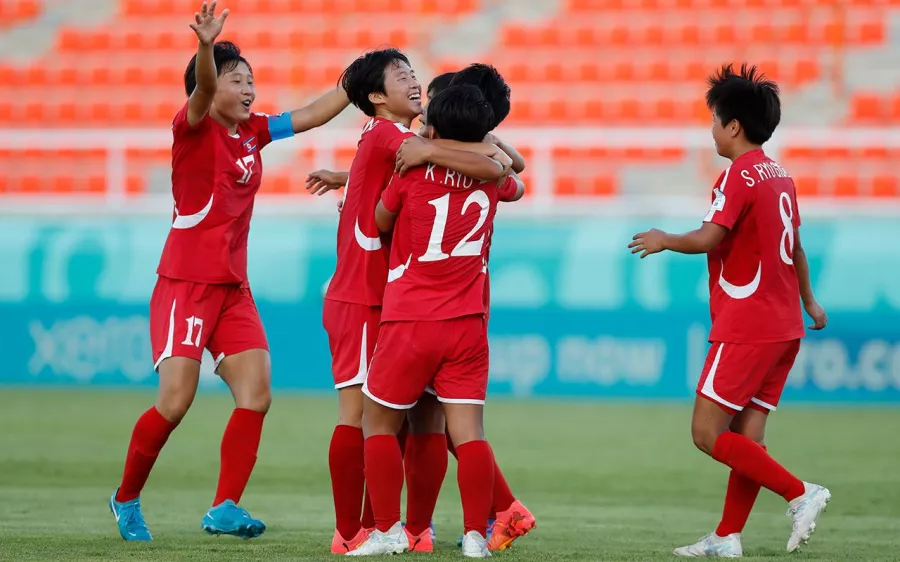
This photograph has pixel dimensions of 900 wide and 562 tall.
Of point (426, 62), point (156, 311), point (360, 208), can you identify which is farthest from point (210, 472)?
point (426, 62)

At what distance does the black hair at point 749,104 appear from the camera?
Result: 479 cm

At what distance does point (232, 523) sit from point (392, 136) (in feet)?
5.15

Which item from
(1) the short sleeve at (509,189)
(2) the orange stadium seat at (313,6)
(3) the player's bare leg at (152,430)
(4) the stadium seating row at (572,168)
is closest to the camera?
(1) the short sleeve at (509,189)

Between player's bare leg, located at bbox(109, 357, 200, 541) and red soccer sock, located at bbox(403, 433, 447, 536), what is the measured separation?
957 mm

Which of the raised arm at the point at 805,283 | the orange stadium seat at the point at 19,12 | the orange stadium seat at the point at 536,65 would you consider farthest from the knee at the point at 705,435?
the orange stadium seat at the point at 19,12

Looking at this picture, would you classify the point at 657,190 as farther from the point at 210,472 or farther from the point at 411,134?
the point at 411,134

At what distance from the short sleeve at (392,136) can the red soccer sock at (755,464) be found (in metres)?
1.56

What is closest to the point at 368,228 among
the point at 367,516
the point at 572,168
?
the point at 367,516

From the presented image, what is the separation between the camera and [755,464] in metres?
4.57

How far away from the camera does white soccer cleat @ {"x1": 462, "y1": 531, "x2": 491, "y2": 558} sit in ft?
14.1

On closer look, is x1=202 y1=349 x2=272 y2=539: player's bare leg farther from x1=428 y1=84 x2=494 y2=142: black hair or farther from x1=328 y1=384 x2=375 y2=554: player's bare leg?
x1=428 y1=84 x2=494 y2=142: black hair

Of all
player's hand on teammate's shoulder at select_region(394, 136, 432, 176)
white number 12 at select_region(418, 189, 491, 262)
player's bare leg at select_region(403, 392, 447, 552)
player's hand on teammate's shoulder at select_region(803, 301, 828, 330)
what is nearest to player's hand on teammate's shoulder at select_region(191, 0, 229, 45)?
player's hand on teammate's shoulder at select_region(394, 136, 432, 176)

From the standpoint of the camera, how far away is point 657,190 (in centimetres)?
1410

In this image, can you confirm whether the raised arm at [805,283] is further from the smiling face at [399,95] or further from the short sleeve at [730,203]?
the smiling face at [399,95]
